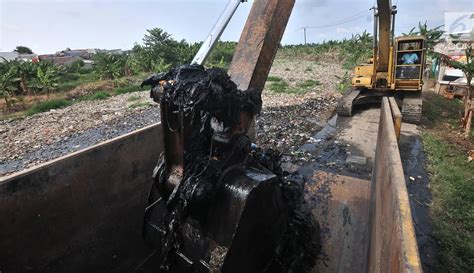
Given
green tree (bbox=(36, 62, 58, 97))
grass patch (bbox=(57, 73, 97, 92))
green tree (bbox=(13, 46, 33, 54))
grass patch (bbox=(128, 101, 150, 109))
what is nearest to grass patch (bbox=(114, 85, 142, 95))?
grass patch (bbox=(128, 101, 150, 109))

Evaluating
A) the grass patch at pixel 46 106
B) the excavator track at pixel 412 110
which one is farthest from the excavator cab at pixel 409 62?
the grass patch at pixel 46 106

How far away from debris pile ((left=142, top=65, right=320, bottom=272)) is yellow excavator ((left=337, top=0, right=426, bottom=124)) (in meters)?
5.93

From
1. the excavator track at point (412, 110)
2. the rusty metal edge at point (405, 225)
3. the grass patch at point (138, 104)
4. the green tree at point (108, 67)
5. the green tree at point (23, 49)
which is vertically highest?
the green tree at point (23, 49)

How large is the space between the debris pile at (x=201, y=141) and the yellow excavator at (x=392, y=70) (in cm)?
593

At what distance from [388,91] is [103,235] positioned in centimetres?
792

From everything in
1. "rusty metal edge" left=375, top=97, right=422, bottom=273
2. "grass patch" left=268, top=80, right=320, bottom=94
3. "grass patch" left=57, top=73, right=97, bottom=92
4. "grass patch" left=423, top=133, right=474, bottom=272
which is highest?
"grass patch" left=57, top=73, right=97, bottom=92

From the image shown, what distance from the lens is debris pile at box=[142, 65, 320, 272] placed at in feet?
5.91

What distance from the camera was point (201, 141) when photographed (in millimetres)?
1970

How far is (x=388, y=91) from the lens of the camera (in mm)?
8008

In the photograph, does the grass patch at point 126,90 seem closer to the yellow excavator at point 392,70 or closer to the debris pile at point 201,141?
the yellow excavator at point 392,70

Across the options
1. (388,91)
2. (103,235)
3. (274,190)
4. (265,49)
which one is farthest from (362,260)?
(388,91)

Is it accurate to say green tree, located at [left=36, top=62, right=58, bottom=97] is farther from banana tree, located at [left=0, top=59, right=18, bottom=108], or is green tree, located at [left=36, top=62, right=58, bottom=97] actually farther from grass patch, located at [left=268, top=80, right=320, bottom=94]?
grass patch, located at [left=268, top=80, right=320, bottom=94]

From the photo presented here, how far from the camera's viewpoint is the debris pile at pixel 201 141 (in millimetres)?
1802

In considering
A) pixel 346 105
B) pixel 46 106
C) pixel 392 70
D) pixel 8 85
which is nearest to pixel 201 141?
pixel 346 105
